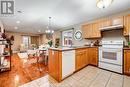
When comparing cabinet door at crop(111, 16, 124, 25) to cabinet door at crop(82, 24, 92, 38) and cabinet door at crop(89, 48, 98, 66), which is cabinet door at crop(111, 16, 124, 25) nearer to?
cabinet door at crop(82, 24, 92, 38)

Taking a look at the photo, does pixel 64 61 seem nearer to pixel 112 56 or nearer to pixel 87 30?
pixel 112 56

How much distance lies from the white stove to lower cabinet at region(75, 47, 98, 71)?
31 centimetres

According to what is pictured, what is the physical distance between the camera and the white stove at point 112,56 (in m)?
3.12

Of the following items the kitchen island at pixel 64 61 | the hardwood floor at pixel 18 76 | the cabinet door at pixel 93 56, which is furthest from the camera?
the cabinet door at pixel 93 56

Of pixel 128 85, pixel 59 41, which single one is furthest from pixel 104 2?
pixel 59 41

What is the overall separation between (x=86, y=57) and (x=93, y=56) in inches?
14.2

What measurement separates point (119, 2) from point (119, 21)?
2.50 ft

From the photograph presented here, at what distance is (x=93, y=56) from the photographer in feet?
13.5

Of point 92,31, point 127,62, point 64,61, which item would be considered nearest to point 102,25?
point 92,31

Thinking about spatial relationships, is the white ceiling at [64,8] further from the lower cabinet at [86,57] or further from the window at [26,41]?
the window at [26,41]

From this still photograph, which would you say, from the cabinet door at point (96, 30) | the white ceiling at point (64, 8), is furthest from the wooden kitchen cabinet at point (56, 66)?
the cabinet door at point (96, 30)

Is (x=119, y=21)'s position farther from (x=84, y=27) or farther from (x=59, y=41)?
(x=59, y=41)

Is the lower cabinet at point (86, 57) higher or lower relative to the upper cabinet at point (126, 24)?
lower

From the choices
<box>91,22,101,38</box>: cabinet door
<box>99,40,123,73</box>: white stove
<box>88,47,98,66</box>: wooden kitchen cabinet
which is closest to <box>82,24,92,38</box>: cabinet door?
<box>91,22,101,38</box>: cabinet door
